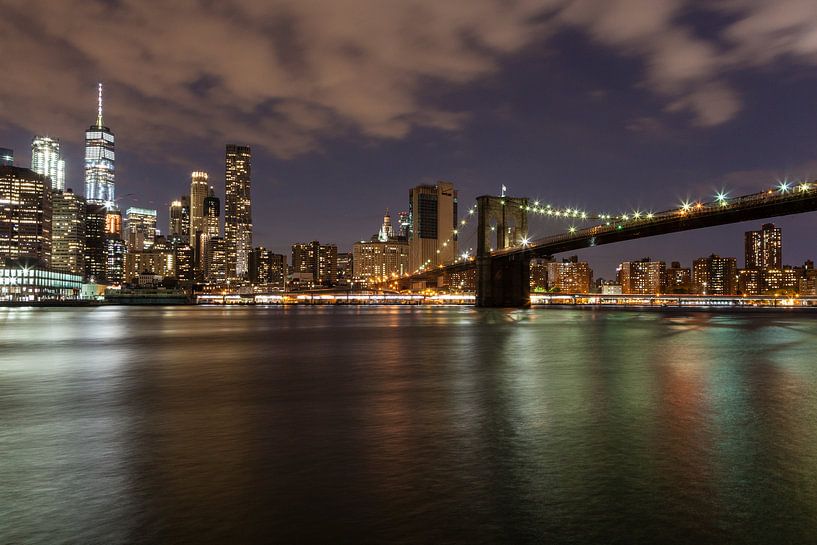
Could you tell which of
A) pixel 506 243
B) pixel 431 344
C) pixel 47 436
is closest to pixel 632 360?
pixel 431 344

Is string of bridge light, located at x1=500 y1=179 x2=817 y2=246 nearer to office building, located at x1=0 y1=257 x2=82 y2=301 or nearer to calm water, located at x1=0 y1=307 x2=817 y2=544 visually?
calm water, located at x1=0 y1=307 x2=817 y2=544

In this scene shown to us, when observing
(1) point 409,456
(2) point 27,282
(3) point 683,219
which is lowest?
(1) point 409,456

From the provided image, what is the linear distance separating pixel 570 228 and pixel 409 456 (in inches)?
3324

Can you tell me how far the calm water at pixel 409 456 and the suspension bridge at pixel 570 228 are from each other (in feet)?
150

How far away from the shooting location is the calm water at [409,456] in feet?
22.2

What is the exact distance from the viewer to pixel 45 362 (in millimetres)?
24469

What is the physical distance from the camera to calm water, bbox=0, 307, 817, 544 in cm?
677

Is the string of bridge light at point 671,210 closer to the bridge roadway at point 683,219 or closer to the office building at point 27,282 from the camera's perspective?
the bridge roadway at point 683,219

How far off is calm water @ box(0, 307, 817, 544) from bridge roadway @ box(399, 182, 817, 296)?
144 feet

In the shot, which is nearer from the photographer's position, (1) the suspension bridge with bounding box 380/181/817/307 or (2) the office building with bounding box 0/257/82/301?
(1) the suspension bridge with bounding box 380/181/817/307

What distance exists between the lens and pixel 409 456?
9.74 meters

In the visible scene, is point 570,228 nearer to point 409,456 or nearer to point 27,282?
point 409,456

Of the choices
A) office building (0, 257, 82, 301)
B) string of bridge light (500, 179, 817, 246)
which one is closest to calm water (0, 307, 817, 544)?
string of bridge light (500, 179, 817, 246)

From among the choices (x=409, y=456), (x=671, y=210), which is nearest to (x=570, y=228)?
(x=671, y=210)
